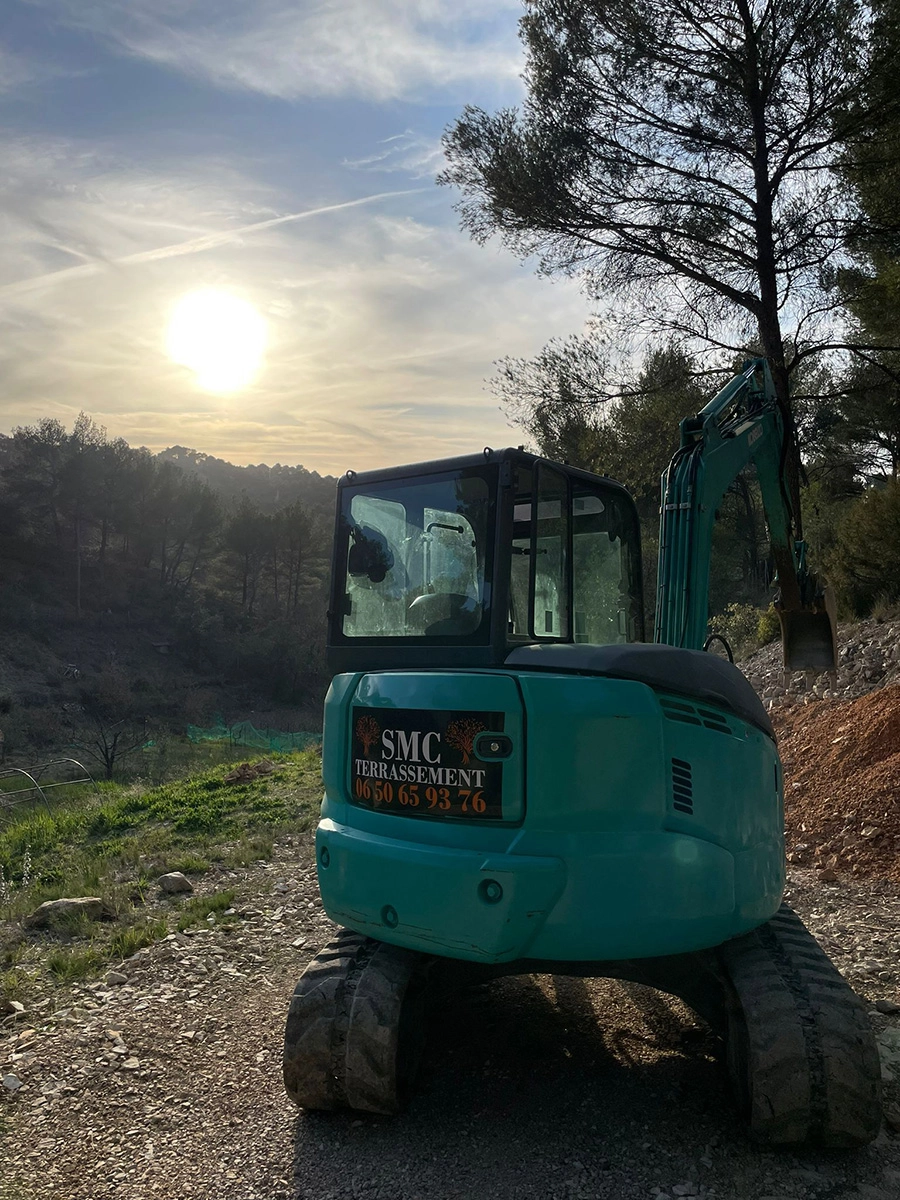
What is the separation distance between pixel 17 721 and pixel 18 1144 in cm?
3159

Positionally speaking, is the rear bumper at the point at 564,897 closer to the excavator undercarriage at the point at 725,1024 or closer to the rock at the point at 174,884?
the excavator undercarriage at the point at 725,1024

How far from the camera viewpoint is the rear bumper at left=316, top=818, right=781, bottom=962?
10.8ft

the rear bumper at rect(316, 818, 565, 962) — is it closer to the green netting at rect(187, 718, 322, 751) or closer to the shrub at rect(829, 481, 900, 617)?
the shrub at rect(829, 481, 900, 617)

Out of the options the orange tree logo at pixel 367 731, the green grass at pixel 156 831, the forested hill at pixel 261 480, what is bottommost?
the green grass at pixel 156 831

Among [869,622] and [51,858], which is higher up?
[869,622]

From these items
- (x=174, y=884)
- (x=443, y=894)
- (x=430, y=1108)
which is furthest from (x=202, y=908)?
(x=443, y=894)

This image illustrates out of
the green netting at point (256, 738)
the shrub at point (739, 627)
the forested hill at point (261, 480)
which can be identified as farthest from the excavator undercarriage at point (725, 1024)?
the forested hill at point (261, 480)

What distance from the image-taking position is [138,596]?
157ft

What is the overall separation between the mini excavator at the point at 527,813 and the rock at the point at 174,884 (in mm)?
4041

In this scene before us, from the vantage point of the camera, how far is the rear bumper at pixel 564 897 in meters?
3.29

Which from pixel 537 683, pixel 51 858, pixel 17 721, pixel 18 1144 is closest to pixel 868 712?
pixel 537 683

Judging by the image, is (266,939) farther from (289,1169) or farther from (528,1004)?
(289,1169)

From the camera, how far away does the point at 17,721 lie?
32.4 metres

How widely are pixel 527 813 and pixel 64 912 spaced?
4989 mm
